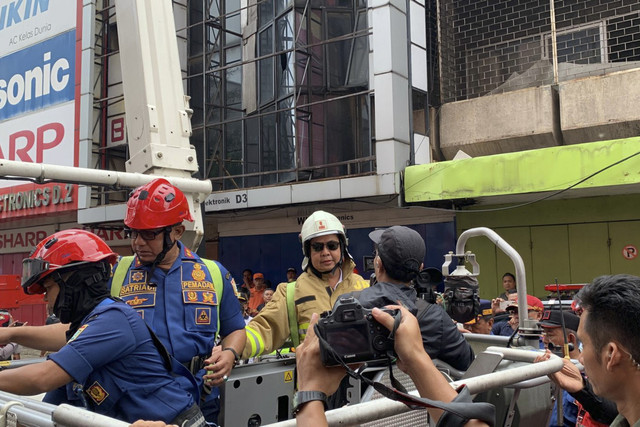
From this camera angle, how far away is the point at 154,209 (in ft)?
10.2

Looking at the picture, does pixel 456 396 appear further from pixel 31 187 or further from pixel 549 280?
pixel 31 187

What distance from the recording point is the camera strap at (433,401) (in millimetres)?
1508

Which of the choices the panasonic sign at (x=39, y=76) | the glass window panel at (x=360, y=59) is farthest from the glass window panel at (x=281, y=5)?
the panasonic sign at (x=39, y=76)

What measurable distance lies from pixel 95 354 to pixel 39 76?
1844cm

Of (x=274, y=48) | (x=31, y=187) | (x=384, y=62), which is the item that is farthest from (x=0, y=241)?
(x=384, y=62)

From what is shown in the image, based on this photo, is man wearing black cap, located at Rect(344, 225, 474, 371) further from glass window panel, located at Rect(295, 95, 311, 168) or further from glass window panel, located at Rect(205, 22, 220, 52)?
glass window panel, located at Rect(205, 22, 220, 52)

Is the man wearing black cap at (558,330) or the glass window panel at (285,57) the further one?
the glass window panel at (285,57)

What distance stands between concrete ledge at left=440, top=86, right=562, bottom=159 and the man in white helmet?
8.68 m

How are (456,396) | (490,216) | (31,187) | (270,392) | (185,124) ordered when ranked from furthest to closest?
(31,187), (490,216), (185,124), (270,392), (456,396)

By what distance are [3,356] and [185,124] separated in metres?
3.06

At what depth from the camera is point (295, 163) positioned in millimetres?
13656

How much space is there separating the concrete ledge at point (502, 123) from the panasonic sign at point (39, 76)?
11.0m

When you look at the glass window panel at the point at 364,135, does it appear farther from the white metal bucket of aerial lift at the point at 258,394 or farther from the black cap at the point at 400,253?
the black cap at the point at 400,253

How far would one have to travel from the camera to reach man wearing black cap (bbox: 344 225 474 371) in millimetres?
2398
